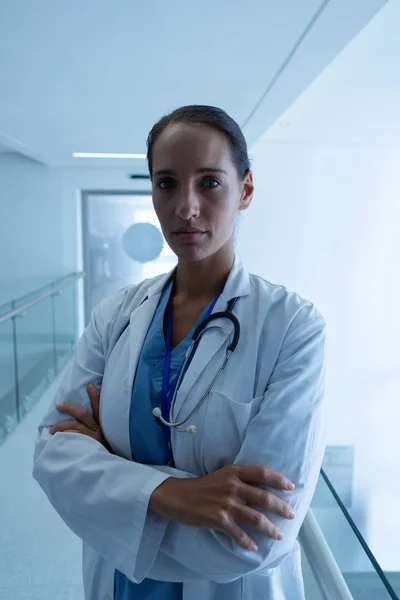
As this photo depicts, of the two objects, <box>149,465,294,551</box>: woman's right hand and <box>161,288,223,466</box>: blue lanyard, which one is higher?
<box>161,288,223,466</box>: blue lanyard

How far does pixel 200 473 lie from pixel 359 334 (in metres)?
6.45

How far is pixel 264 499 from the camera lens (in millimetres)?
925

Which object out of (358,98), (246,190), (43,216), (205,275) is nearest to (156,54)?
(246,190)

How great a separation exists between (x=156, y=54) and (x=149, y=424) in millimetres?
1994

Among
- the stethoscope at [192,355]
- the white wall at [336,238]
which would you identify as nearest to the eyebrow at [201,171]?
the stethoscope at [192,355]

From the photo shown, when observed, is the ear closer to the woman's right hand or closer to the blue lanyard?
the blue lanyard

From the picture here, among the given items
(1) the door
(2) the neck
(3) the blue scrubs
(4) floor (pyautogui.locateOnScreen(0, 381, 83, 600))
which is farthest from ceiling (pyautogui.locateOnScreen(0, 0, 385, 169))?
(1) the door

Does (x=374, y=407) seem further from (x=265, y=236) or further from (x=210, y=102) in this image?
(x=210, y=102)

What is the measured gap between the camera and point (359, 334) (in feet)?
23.1

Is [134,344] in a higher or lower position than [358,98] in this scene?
lower

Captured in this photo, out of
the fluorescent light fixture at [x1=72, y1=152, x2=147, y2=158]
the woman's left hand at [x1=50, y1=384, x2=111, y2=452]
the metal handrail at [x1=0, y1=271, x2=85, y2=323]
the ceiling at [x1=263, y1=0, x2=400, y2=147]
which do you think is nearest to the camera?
the woman's left hand at [x1=50, y1=384, x2=111, y2=452]

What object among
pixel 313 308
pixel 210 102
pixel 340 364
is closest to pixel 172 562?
pixel 313 308

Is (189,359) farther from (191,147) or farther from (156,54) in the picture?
(156,54)

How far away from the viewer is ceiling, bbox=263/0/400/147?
3072mm
